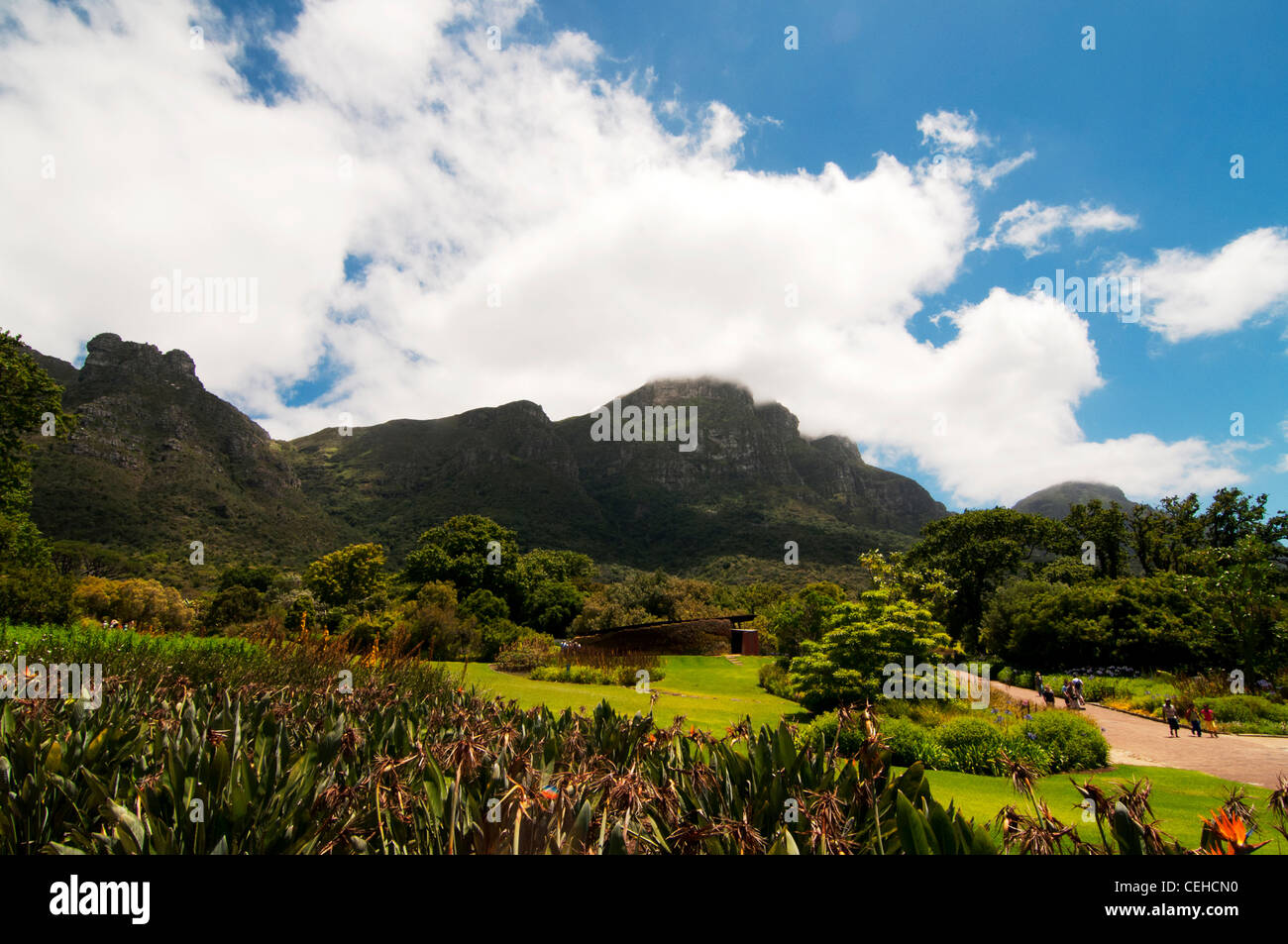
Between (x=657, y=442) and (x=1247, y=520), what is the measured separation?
339 ft

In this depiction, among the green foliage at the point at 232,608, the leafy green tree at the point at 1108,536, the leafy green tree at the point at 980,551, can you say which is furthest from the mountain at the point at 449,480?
the leafy green tree at the point at 1108,536

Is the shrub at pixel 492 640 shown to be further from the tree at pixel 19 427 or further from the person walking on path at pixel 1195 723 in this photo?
the person walking on path at pixel 1195 723

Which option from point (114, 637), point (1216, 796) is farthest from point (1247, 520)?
point (114, 637)

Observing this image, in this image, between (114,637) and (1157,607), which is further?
(1157,607)

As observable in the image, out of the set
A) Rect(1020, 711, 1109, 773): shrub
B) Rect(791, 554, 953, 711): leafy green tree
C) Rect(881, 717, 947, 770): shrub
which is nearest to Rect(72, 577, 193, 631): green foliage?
Rect(791, 554, 953, 711): leafy green tree

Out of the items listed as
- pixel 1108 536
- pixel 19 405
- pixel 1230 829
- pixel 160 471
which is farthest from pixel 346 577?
pixel 1108 536

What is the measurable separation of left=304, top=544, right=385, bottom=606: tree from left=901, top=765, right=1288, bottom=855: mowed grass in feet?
122

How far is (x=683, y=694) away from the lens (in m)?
19.3

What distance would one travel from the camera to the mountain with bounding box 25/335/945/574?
60250 millimetres

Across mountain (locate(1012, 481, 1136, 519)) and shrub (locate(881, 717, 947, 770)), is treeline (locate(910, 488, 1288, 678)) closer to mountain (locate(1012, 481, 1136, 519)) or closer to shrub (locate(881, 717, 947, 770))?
shrub (locate(881, 717, 947, 770))

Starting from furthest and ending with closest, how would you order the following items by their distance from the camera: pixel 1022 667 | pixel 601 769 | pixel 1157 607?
pixel 1022 667 → pixel 1157 607 → pixel 601 769

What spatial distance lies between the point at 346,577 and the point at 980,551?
1789 inches
